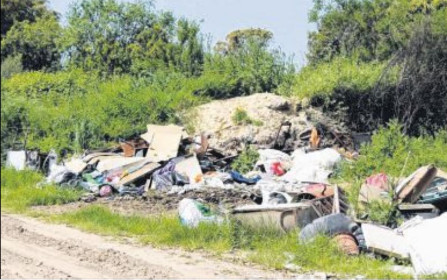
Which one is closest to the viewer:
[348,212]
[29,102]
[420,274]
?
[29,102]

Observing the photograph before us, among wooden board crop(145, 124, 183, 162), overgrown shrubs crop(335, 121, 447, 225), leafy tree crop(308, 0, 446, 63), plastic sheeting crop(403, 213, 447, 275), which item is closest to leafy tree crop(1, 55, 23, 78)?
plastic sheeting crop(403, 213, 447, 275)

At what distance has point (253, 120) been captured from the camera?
1591cm

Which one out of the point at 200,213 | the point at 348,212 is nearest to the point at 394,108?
the point at 348,212

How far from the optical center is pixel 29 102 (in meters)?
1.91

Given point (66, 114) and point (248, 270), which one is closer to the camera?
point (66, 114)

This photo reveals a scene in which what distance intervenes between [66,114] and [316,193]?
734 cm

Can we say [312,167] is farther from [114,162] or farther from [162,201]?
[114,162]

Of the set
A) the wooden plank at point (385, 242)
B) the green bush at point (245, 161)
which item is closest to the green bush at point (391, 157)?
the green bush at point (245, 161)

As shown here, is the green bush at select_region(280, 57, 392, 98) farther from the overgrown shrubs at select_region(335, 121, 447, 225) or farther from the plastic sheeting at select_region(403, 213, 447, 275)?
the plastic sheeting at select_region(403, 213, 447, 275)

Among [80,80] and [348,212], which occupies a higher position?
[80,80]

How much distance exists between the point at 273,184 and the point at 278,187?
1.80 feet

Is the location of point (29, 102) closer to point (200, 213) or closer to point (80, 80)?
point (80, 80)

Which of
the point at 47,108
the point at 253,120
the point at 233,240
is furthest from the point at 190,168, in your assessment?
the point at 47,108

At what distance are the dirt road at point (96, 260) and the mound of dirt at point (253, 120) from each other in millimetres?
8529
